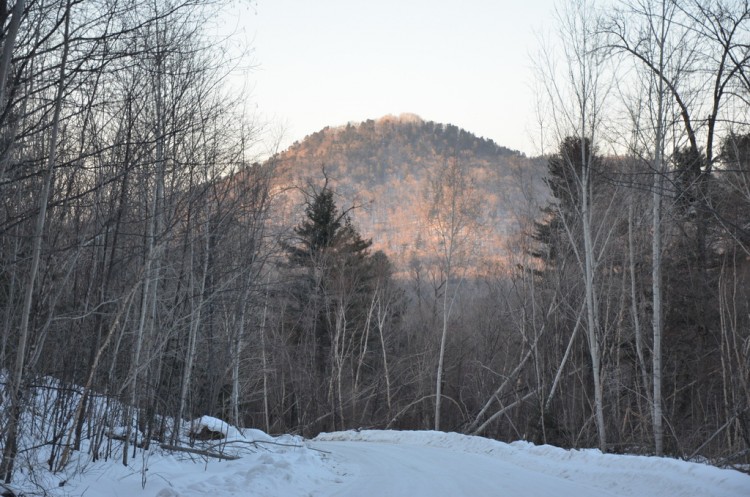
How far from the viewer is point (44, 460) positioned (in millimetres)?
8219

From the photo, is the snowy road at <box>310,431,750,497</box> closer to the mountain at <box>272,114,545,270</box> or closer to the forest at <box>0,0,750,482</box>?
the forest at <box>0,0,750,482</box>

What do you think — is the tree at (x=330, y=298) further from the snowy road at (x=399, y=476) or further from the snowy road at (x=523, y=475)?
the snowy road at (x=399, y=476)

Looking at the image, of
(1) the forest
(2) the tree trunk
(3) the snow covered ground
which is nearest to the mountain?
(1) the forest

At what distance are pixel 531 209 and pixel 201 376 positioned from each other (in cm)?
1696

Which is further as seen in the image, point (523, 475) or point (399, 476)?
point (399, 476)

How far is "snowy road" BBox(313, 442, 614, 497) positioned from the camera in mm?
9664

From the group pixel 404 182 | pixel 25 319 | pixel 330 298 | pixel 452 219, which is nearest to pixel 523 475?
pixel 25 319

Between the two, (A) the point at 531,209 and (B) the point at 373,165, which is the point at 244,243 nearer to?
(A) the point at 531,209

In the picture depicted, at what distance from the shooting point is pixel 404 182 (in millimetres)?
164375

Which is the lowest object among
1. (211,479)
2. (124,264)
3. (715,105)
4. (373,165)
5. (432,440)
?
(432,440)

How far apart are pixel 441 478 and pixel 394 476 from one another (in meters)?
0.95

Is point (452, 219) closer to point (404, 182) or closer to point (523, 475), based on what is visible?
point (523, 475)

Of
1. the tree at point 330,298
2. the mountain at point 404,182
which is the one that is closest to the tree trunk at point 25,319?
the mountain at point 404,182

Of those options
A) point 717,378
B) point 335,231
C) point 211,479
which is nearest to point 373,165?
point 335,231
